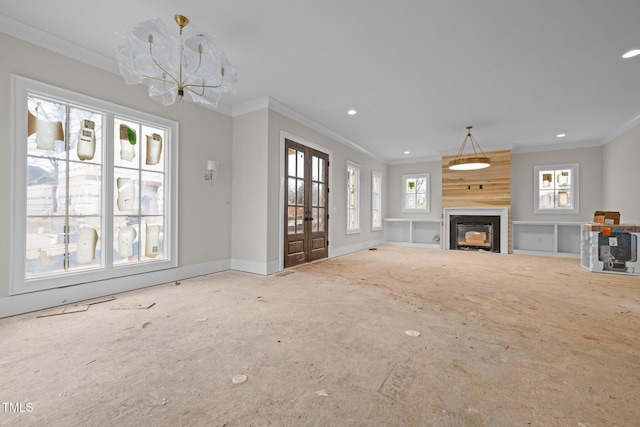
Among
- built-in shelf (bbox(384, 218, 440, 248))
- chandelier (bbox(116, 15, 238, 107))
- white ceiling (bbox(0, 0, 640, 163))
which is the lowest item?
built-in shelf (bbox(384, 218, 440, 248))

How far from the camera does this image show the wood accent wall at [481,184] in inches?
280

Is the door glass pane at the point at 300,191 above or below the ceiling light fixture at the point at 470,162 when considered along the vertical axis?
below

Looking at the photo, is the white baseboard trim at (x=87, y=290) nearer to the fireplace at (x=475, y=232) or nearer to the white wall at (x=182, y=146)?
the white wall at (x=182, y=146)

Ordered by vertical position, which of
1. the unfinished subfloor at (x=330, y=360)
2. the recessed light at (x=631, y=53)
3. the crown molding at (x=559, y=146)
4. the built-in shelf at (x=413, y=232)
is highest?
the recessed light at (x=631, y=53)

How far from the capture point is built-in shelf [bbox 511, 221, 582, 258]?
6.77 m

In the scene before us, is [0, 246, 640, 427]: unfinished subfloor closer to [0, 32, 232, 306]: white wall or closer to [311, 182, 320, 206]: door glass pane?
[0, 32, 232, 306]: white wall

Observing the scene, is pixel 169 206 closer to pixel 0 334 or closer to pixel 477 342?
pixel 0 334

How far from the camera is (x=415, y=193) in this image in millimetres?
8805

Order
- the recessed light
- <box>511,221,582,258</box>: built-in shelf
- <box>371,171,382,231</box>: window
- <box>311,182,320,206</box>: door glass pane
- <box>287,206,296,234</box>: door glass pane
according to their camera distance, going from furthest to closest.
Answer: <box>371,171,382,231</box>: window, <box>511,221,582,258</box>: built-in shelf, <box>311,182,320,206</box>: door glass pane, <box>287,206,296,234</box>: door glass pane, the recessed light

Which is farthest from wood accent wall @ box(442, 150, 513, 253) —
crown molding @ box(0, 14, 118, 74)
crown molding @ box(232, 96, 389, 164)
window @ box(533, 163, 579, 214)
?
crown molding @ box(0, 14, 118, 74)

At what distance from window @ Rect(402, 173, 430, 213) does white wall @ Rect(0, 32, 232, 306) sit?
594 cm

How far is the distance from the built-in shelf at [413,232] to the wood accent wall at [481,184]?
91 cm

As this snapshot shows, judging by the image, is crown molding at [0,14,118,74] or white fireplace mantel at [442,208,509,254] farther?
white fireplace mantel at [442,208,509,254]

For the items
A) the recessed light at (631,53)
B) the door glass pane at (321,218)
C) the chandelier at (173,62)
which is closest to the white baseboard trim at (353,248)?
the door glass pane at (321,218)
